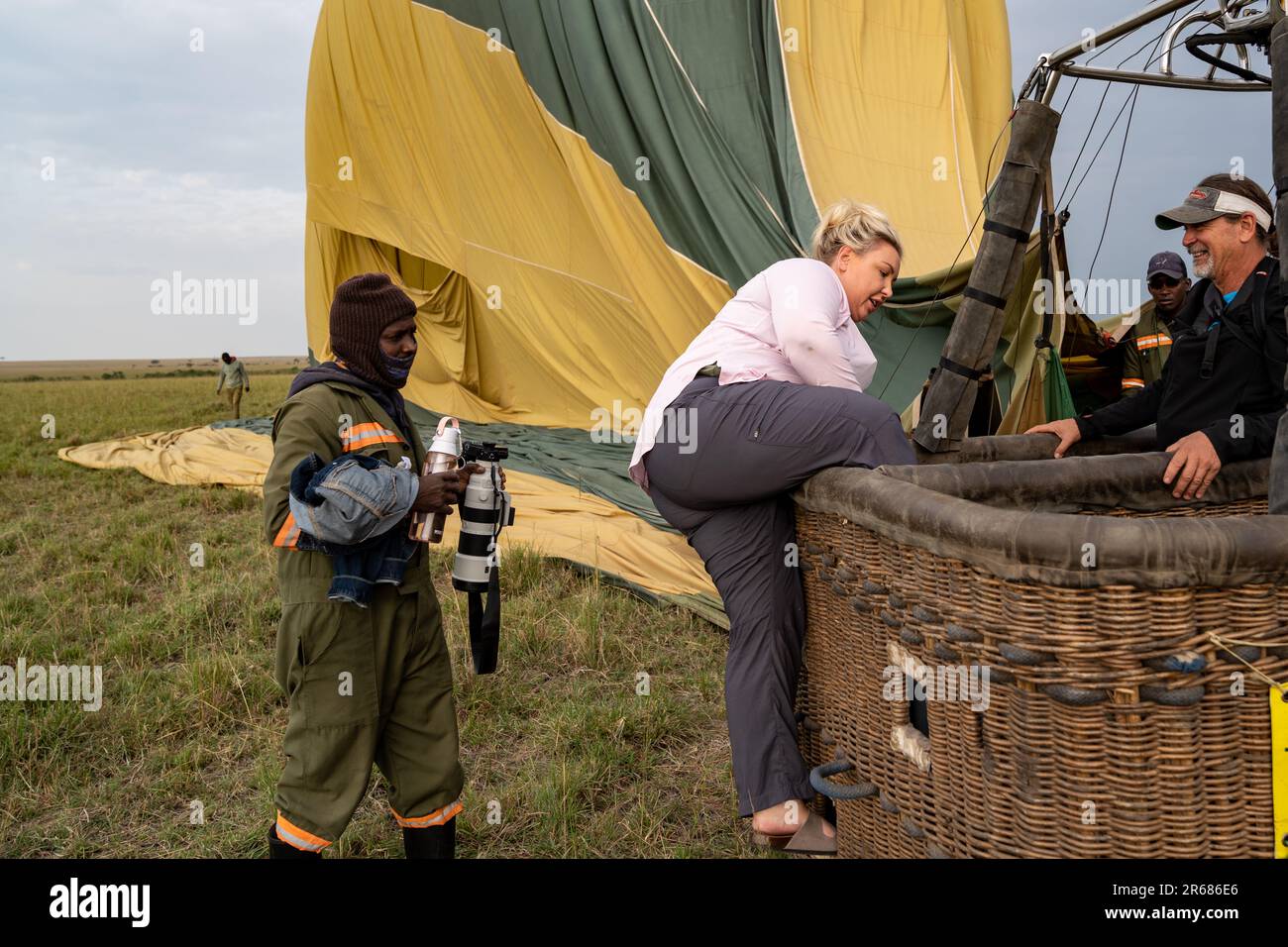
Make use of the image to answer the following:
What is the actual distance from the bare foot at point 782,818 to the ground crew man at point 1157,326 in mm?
4140

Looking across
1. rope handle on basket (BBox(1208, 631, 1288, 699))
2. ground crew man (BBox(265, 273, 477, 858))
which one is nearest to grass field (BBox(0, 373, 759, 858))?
ground crew man (BBox(265, 273, 477, 858))

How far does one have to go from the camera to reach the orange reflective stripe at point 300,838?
5.97 feet

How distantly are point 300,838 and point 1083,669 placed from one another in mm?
1370

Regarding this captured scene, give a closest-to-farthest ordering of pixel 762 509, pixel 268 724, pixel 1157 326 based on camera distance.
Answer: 1. pixel 762 509
2. pixel 268 724
3. pixel 1157 326

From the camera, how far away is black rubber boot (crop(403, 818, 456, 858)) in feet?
6.59

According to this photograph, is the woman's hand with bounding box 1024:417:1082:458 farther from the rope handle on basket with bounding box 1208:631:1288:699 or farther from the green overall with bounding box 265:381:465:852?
the green overall with bounding box 265:381:465:852

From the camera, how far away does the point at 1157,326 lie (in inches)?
210

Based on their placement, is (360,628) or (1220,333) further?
(1220,333)

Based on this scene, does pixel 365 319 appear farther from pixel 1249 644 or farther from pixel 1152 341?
pixel 1152 341

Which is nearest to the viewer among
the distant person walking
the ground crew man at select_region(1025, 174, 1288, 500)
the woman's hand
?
the ground crew man at select_region(1025, 174, 1288, 500)

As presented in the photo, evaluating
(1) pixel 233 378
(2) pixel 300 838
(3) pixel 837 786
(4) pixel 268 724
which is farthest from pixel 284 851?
(1) pixel 233 378

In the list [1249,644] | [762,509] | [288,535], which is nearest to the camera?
[1249,644]

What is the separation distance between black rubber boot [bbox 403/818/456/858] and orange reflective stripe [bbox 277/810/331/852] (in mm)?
227

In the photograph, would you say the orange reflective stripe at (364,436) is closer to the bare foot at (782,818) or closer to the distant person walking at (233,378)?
the bare foot at (782,818)
